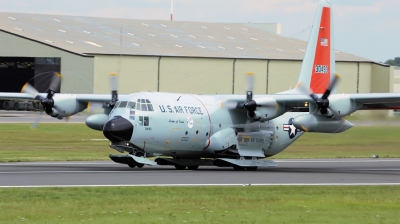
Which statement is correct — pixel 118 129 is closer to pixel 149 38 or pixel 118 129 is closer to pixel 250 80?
pixel 250 80

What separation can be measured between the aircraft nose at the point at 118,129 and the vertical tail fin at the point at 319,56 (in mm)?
10945

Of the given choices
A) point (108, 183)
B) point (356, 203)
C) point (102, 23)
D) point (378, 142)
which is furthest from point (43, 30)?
Result: point (356, 203)

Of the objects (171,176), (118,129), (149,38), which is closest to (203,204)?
(171,176)

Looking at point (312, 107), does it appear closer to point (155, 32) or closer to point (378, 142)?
point (378, 142)

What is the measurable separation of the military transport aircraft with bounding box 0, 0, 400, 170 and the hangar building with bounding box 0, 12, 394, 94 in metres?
38.4

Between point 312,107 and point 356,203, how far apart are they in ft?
34.5

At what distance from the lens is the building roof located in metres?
75.0

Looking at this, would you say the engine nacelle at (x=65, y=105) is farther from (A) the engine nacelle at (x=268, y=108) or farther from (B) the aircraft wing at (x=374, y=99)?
(B) the aircraft wing at (x=374, y=99)

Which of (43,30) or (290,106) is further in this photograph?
(43,30)

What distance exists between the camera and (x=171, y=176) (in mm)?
26297

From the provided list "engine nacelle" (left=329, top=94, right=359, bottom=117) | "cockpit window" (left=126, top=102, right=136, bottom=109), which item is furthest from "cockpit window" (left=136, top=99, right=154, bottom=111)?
"engine nacelle" (left=329, top=94, right=359, bottom=117)

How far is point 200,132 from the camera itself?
29953mm

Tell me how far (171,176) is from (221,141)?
4.70 m

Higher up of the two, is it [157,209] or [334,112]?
[334,112]
